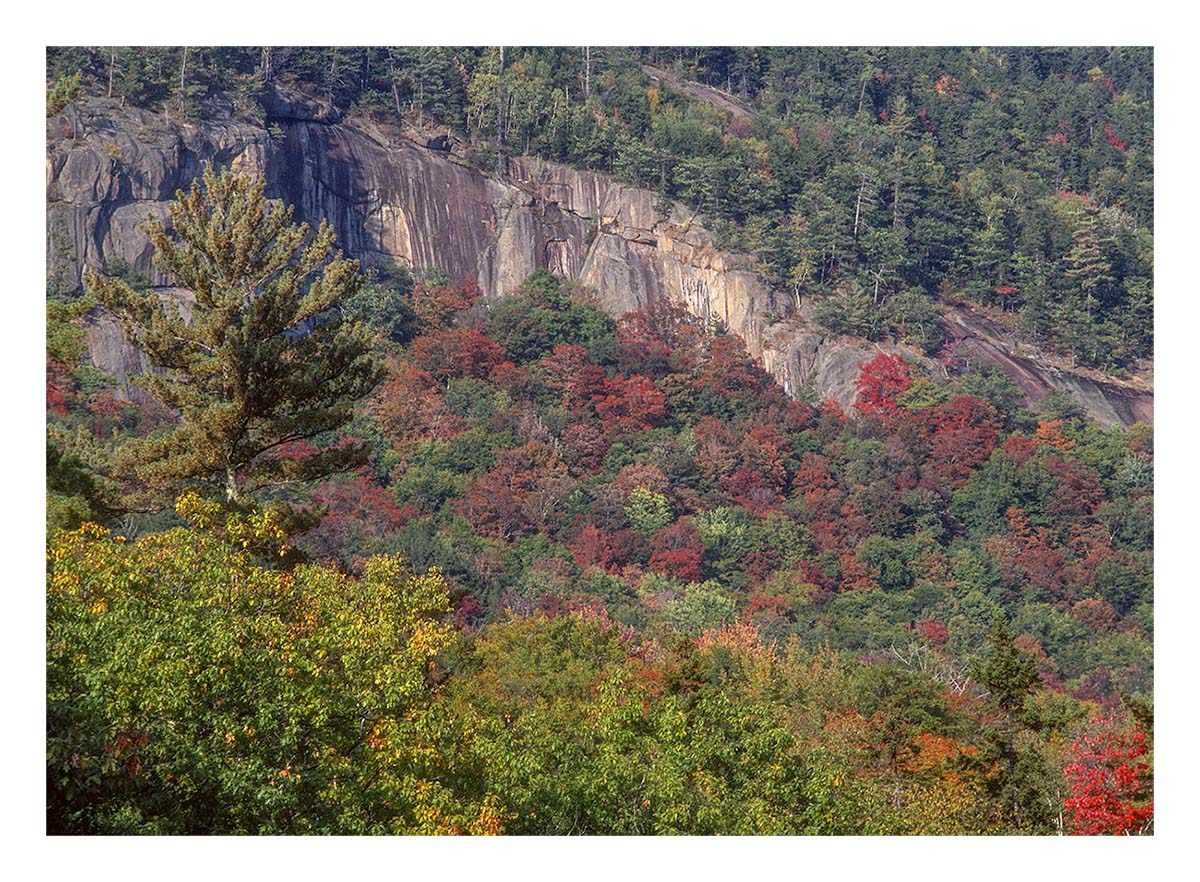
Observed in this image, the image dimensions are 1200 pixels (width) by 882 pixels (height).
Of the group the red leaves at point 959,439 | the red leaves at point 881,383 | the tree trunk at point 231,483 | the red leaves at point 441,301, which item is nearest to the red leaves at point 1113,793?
the tree trunk at point 231,483

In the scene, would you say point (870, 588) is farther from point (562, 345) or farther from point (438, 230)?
point (438, 230)

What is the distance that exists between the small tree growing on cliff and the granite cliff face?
161 ft

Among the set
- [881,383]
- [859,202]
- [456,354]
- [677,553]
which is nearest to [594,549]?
[677,553]

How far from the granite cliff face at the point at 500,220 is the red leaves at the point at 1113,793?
5276 centimetres

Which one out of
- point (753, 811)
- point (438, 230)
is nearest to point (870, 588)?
point (438, 230)

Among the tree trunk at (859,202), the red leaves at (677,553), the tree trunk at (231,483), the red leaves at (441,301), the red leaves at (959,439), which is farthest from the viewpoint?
the tree trunk at (859,202)

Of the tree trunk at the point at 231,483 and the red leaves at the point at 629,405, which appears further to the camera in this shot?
the red leaves at the point at 629,405

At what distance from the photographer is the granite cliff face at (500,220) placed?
254 ft

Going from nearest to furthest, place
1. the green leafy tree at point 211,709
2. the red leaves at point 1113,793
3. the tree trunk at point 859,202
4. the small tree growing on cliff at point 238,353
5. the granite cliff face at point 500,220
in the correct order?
1. the green leafy tree at point 211,709
2. the red leaves at point 1113,793
3. the small tree growing on cliff at point 238,353
4. the granite cliff face at point 500,220
5. the tree trunk at point 859,202

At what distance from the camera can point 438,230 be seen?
86812mm

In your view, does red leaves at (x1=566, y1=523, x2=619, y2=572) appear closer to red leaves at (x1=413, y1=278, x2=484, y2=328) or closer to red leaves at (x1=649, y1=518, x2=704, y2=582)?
red leaves at (x1=649, y1=518, x2=704, y2=582)

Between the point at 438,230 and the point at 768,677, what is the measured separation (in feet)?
169

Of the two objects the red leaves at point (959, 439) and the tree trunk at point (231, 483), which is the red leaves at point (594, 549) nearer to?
the red leaves at point (959, 439)

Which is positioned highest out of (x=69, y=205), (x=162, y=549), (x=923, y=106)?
(x=923, y=106)
